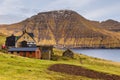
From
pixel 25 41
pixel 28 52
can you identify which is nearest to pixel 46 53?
pixel 28 52

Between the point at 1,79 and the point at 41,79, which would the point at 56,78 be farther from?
the point at 1,79

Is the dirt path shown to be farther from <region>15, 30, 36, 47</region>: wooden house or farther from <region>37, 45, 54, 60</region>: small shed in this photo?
<region>15, 30, 36, 47</region>: wooden house

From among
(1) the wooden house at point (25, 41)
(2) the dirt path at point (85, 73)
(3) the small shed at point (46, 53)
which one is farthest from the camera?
(1) the wooden house at point (25, 41)

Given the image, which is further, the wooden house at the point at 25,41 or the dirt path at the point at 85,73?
the wooden house at the point at 25,41

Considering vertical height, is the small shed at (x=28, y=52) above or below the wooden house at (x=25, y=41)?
below

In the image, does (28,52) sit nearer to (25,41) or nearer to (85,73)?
(25,41)

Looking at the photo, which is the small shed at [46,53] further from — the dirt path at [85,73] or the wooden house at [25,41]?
the dirt path at [85,73]

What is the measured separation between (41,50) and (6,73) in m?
50.3

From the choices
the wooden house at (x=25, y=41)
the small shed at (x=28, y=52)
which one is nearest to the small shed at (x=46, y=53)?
the small shed at (x=28, y=52)

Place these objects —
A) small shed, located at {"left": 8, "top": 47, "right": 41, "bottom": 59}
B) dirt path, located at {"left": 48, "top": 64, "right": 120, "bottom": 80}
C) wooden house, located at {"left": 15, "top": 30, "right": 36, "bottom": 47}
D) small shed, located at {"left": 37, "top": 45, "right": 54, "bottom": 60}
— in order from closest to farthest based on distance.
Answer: dirt path, located at {"left": 48, "top": 64, "right": 120, "bottom": 80}
small shed, located at {"left": 8, "top": 47, "right": 41, "bottom": 59}
small shed, located at {"left": 37, "top": 45, "right": 54, "bottom": 60}
wooden house, located at {"left": 15, "top": 30, "right": 36, "bottom": 47}

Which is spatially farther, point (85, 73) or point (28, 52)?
point (28, 52)

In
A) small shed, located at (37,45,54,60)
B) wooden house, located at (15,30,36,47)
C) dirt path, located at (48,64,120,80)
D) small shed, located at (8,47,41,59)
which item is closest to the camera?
dirt path, located at (48,64,120,80)

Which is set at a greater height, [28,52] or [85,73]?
[28,52]

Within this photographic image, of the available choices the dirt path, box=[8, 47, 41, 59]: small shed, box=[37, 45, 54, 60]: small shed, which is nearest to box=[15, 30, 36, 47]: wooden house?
box=[37, 45, 54, 60]: small shed
